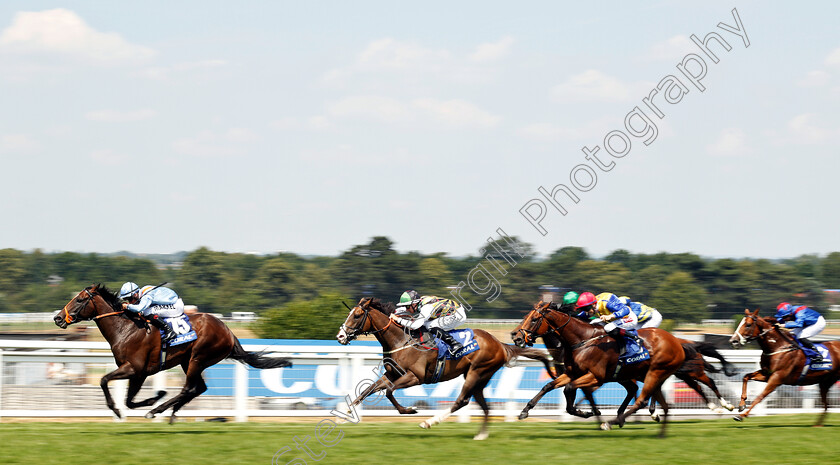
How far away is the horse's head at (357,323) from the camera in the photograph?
27.2 feet

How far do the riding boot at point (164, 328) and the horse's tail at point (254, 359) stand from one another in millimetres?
722

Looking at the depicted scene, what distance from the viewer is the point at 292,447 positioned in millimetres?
6926

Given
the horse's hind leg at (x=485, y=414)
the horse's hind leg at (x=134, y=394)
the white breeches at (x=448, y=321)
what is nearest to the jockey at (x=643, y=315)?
the white breeches at (x=448, y=321)

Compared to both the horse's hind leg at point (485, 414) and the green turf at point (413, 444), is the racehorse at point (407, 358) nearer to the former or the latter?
the horse's hind leg at point (485, 414)

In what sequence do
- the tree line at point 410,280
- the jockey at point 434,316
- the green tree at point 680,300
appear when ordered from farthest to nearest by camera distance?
the tree line at point 410,280 → the green tree at point 680,300 → the jockey at point 434,316

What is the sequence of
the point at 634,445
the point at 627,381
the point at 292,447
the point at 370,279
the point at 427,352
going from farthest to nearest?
1. the point at 370,279
2. the point at 627,381
3. the point at 427,352
4. the point at 634,445
5. the point at 292,447

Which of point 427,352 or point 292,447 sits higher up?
point 427,352

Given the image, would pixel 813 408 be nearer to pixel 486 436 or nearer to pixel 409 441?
pixel 486 436

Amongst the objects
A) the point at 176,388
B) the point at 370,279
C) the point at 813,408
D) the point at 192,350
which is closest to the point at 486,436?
the point at 192,350

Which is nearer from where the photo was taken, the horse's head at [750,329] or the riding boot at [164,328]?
the riding boot at [164,328]

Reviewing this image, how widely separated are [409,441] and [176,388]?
3.46m

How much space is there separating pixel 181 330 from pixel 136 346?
480 mm

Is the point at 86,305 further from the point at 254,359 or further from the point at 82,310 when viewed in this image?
the point at 254,359

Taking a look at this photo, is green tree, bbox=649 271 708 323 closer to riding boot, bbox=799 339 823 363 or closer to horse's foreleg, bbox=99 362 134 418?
riding boot, bbox=799 339 823 363
